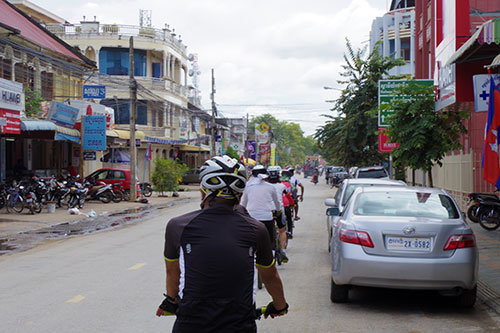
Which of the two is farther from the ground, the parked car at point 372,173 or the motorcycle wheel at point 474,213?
the parked car at point 372,173

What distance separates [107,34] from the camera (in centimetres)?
4903

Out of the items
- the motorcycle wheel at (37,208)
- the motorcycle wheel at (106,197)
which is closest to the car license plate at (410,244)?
the motorcycle wheel at (37,208)

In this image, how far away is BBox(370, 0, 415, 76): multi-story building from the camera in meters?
60.7

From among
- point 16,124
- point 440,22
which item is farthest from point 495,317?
point 16,124

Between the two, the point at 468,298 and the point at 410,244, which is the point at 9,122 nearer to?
the point at 410,244

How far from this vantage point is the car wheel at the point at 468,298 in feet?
24.5

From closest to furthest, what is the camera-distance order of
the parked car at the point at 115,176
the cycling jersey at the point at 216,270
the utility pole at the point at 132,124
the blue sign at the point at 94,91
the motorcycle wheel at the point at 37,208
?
the cycling jersey at the point at 216,270 < the motorcycle wheel at the point at 37,208 < the blue sign at the point at 94,91 < the utility pole at the point at 132,124 < the parked car at the point at 115,176

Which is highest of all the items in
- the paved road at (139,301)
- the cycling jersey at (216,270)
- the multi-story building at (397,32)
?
the multi-story building at (397,32)

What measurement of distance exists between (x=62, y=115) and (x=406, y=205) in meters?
21.9

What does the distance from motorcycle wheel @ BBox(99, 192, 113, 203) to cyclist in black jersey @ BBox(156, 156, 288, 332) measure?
2701 cm

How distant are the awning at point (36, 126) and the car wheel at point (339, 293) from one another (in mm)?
18751

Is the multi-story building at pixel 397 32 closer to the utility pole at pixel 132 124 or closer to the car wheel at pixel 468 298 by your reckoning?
the utility pole at pixel 132 124

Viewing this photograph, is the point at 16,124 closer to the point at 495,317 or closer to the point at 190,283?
Answer: the point at 495,317

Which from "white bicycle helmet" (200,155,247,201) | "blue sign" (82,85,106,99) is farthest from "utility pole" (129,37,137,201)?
"white bicycle helmet" (200,155,247,201)
